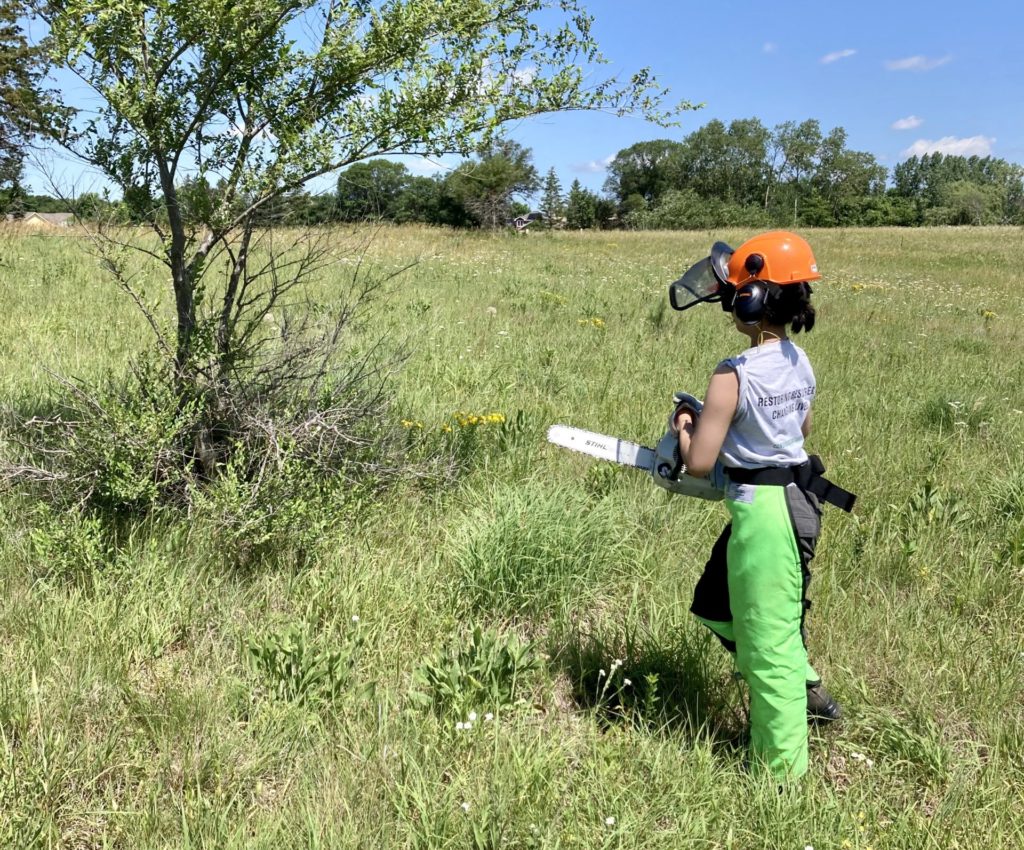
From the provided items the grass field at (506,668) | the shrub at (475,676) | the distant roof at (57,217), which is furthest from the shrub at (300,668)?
the distant roof at (57,217)

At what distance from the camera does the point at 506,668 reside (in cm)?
241

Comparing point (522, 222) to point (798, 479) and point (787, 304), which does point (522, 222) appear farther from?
point (798, 479)

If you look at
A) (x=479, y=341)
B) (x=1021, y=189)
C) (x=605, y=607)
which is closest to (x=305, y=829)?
(x=605, y=607)

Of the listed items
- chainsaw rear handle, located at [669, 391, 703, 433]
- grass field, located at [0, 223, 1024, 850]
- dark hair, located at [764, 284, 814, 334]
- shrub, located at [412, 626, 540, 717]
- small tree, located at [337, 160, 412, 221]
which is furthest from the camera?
small tree, located at [337, 160, 412, 221]

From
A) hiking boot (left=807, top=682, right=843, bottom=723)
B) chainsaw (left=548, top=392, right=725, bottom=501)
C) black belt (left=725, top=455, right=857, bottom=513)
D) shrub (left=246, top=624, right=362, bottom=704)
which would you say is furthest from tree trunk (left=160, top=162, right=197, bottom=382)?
hiking boot (left=807, top=682, right=843, bottom=723)

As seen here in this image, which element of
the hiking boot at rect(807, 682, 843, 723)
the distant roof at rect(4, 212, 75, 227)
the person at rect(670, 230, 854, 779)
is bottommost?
the hiking boot at rect(807, 682, 843, 723)

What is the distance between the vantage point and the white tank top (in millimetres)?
2012

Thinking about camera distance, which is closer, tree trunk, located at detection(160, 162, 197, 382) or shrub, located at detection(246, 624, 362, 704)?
A: shrub, located at detection(246, 624, 362, 704)

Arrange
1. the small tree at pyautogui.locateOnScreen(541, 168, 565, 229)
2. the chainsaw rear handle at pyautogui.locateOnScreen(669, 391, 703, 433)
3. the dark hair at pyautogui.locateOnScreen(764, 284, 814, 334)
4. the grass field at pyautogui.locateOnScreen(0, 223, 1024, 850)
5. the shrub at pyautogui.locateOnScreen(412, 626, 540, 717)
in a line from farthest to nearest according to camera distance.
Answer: the small tree at pyautogui.locateOnScreen(541, 168, 565, 229) < the shrub at pyautogui.locateOnScreen(412, 626, 540, 717) < the chainsaw rear handle at pyautogui.locateOnScreen(669, 391, 703, 433) < the dark hair at pyautogui.locateOnScreen(764, 284, 814, 334) < the grass field at pyautogui.locateOnScreen(0, 223, 1024, 850)

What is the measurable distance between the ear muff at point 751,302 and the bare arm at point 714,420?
166mm

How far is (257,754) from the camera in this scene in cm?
209

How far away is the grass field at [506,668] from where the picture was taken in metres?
1.93

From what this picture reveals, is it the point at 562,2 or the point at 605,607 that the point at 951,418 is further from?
the point at 562,2

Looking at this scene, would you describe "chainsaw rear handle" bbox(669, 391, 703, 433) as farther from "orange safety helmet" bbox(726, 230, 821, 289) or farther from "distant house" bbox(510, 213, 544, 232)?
"distant house" bbox(510, 213, 544, 232)
